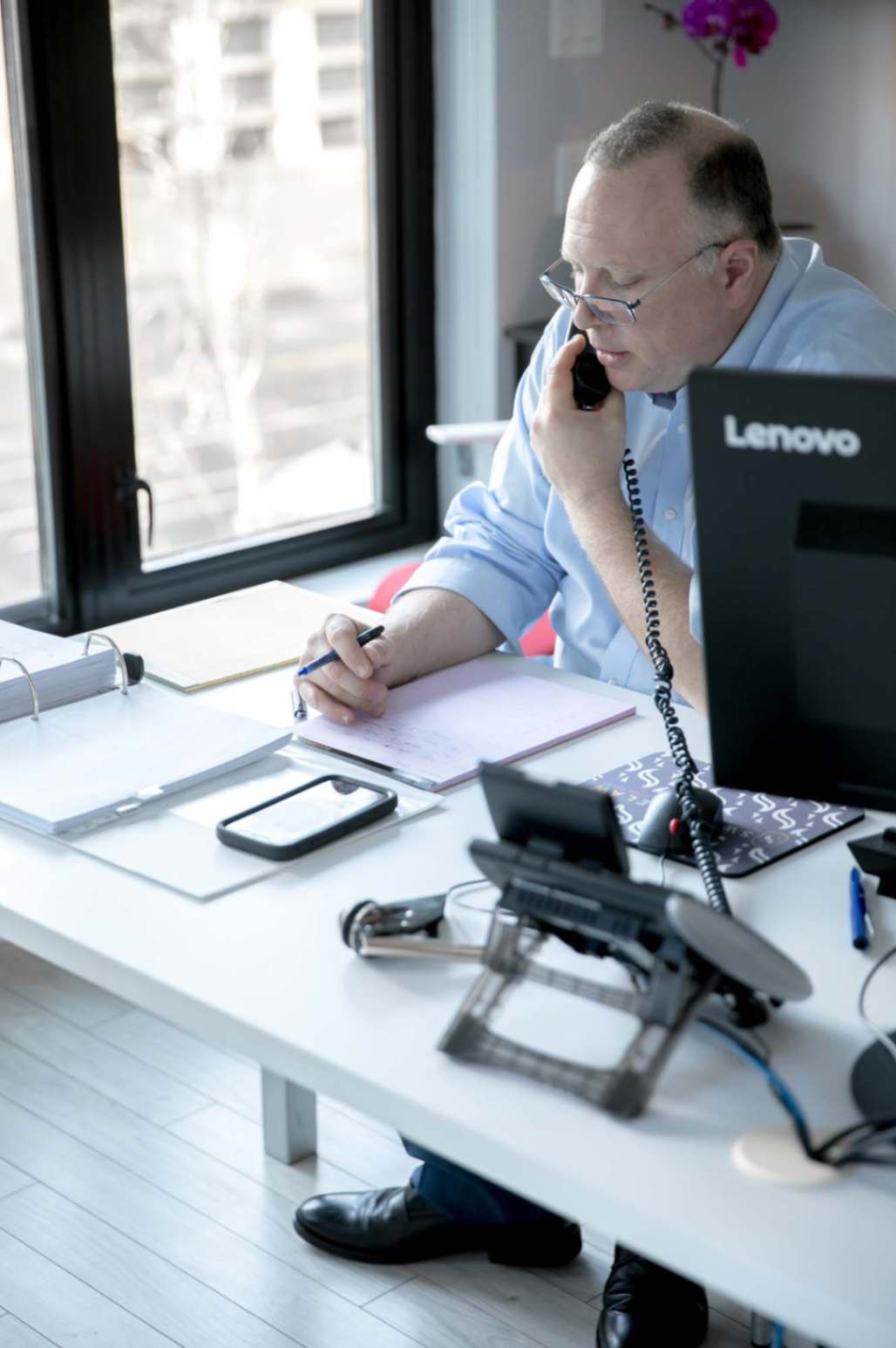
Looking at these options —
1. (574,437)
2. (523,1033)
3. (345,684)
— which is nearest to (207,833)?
(345,684)

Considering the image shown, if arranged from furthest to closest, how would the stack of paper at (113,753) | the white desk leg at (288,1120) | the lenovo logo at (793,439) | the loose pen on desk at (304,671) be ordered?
the white desk leg at (288,1120)
the loose pen on desk at (304,671)
the stack of paper at (113,753)
the lenovo logo at (793,439)

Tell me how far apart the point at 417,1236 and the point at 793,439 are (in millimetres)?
1210

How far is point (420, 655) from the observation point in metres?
1.75

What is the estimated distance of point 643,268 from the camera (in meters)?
1.74

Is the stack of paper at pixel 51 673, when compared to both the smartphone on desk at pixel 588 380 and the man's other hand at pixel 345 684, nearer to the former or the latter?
the man's other hand at pixel 345 684

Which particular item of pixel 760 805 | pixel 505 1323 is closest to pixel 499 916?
pixel 760 805

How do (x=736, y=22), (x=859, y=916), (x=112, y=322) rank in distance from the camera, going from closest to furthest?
(x=859, y=916), (x=112, y=322), (x=736, y=22)

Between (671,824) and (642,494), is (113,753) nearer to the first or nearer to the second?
(671,824)

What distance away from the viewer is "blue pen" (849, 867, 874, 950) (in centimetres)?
118

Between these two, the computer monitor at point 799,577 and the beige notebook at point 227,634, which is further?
the beige notebook at point 227,634

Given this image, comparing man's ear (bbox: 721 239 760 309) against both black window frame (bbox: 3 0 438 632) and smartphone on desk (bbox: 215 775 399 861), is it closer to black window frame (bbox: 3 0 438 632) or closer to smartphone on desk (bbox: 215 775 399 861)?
smartphone on desk (bbox: 215 775 399 861)

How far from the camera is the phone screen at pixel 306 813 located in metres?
1.33

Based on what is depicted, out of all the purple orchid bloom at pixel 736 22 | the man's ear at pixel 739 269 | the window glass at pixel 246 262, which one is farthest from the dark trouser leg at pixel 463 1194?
the purple orchid bloom at pixel 736 22

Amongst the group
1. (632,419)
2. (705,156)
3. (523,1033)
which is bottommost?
(523,1033)
